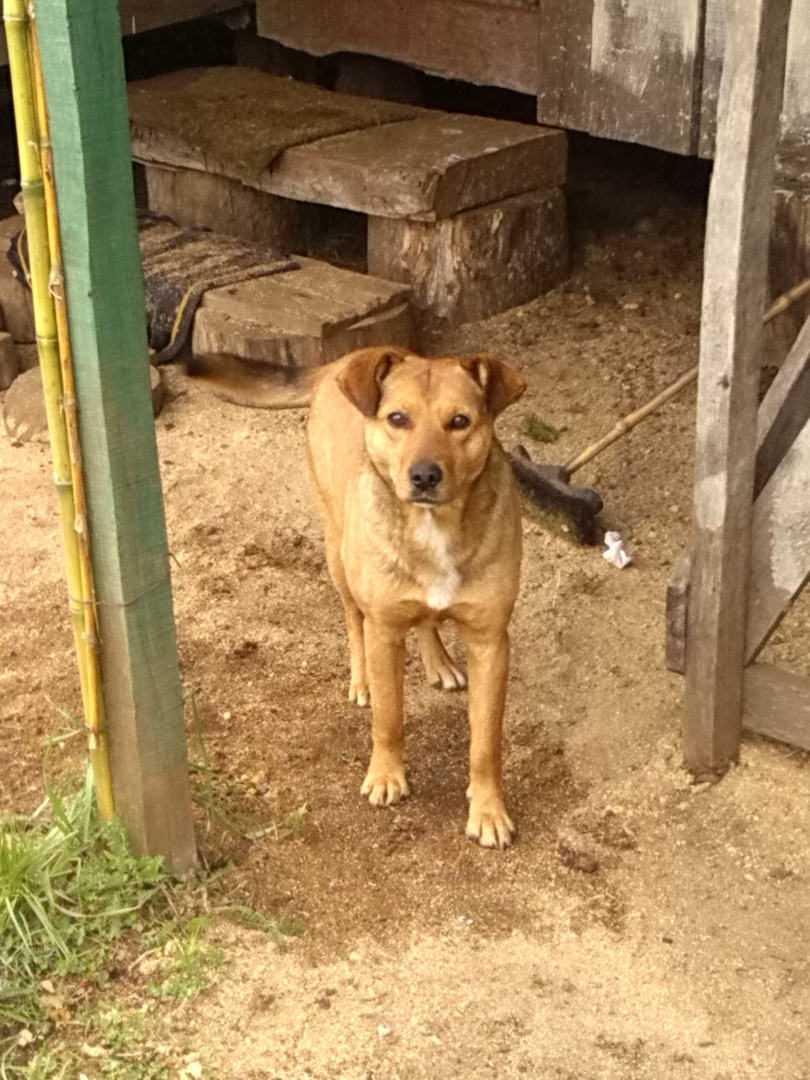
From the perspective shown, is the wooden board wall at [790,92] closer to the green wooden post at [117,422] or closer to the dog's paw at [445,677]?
the dog's paw at [445,677]

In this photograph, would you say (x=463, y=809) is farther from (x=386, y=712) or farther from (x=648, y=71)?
(x=648, y=71)

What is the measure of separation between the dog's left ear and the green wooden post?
93 cm

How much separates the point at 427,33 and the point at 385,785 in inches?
173

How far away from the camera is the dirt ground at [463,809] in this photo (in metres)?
3.49

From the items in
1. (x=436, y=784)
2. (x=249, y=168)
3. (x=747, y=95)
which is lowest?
(x=436, y=784)

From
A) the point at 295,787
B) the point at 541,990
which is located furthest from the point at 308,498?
the point at 541,990

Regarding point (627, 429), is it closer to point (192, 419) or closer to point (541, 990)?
point (192, 419)

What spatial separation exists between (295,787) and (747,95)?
7.30 feet

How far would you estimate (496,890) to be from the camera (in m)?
3.99

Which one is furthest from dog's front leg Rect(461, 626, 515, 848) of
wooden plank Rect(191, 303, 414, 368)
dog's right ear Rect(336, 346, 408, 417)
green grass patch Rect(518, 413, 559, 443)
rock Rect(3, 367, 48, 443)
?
rock Rect(3, 367, 48, 443)

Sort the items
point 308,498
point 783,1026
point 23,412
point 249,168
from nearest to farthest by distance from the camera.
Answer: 1. point 783,1026
2. point 308,498
3. point 23,412
4. point 249,168

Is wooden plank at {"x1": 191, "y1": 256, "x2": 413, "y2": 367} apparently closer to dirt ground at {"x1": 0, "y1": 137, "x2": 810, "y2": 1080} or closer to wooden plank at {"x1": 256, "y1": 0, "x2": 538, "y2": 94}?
dirt ground at {"x1": 0, "y1": 137, "x2": 810, "y2": 1080}

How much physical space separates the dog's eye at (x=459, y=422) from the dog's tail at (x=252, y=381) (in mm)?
1080

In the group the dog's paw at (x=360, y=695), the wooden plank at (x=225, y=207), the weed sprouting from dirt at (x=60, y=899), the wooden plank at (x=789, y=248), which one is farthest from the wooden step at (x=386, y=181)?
the weed sprouting from dirt at (x=60, y=899)
